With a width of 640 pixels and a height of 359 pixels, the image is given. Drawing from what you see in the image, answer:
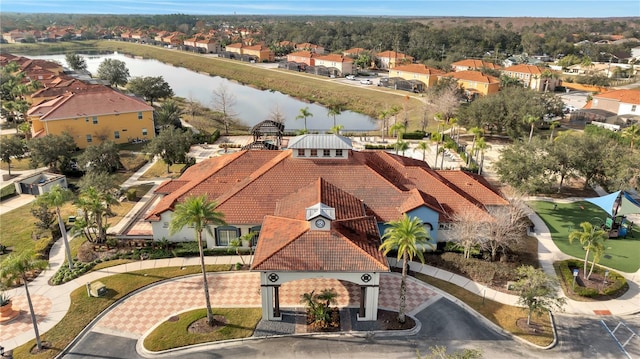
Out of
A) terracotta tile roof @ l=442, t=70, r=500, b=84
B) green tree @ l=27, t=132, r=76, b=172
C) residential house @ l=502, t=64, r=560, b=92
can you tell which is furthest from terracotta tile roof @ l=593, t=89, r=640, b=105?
green tree @ l=27, t=132, r=76, b=172

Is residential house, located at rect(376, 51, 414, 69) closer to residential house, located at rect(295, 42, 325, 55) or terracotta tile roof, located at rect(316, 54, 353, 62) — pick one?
terracotta tile roof, located at rect(316, 54, 353, 62)

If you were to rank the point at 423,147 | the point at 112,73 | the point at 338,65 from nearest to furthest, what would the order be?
the point at 423,147 < the point at 112,73 < the point at 338,65

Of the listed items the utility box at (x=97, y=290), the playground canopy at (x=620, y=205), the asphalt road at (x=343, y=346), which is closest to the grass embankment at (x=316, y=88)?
the playground canopy at (x=620, y=205)

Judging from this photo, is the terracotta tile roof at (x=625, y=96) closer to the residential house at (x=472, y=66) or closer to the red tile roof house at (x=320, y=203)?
the residential house at (x=472, y=66)

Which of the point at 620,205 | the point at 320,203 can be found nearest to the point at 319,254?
the point at 320,203

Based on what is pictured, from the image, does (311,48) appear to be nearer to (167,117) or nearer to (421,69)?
(421,69)

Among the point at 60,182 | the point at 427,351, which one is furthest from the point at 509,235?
the point at 60,182

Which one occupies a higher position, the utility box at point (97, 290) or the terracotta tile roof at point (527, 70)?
the terracotta tile roof at point (527, 70)
